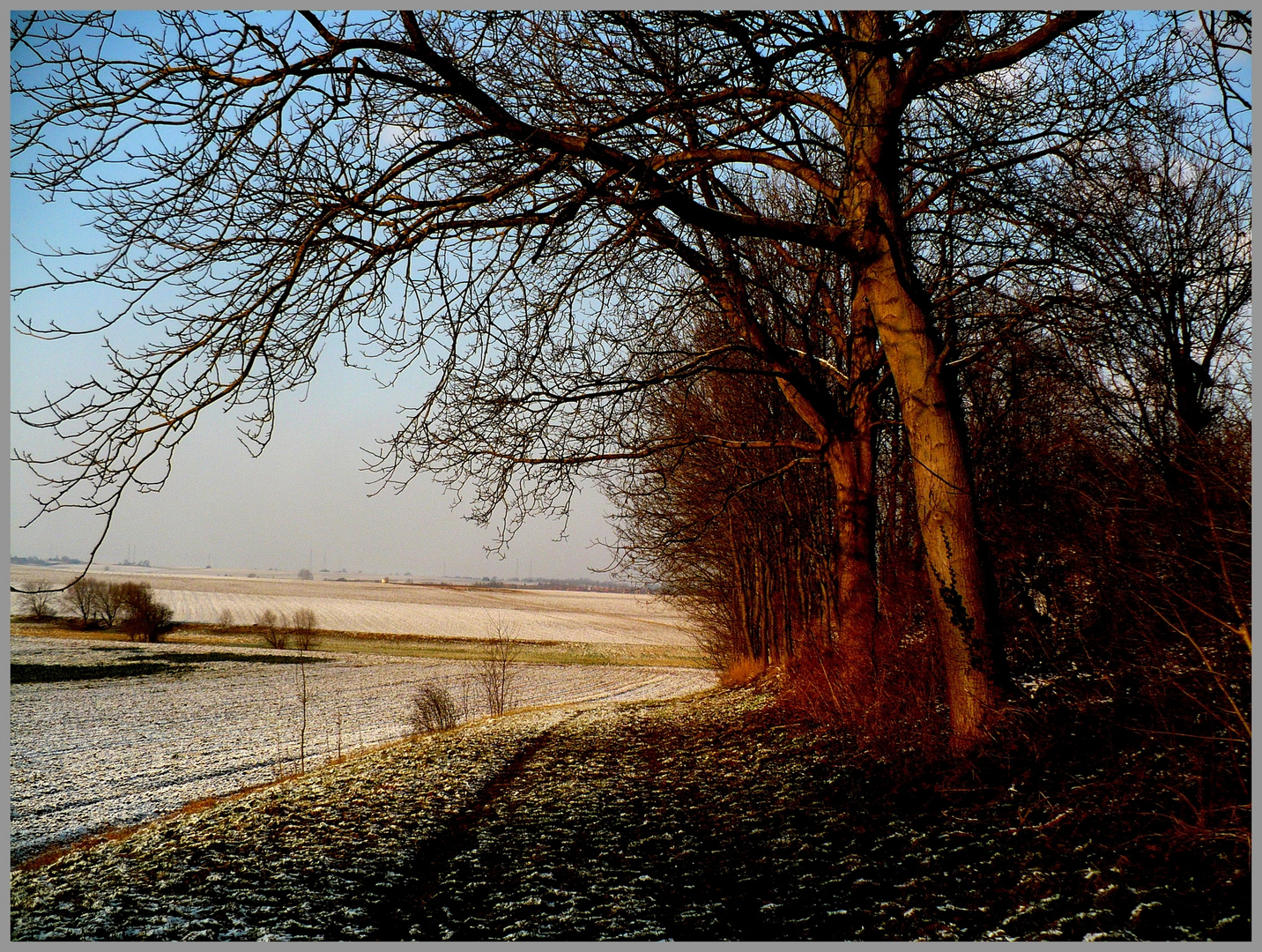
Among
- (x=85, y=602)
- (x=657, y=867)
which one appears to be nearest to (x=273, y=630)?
(x=85, y=602)

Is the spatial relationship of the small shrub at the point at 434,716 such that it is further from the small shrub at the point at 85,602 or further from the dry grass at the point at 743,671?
the small shrub at the point at 85,602

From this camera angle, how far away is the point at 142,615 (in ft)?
142

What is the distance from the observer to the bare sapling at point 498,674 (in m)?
18.2

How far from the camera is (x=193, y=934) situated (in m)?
3.92

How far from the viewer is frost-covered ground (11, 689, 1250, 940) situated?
11.3ft

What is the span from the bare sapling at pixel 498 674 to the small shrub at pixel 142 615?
20537mm

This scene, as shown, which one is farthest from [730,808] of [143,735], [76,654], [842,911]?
[76,654]

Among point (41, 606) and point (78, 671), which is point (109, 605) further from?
point (78, 671)

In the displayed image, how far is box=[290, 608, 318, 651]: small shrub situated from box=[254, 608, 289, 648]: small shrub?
0.62m

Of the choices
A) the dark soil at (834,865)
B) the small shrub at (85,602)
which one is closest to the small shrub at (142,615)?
the small shrub at (85,602)

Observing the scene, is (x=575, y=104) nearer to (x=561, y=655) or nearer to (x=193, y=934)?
(x=193, y=934)

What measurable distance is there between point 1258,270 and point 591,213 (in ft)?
16.3

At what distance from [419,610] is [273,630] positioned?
24473 mm

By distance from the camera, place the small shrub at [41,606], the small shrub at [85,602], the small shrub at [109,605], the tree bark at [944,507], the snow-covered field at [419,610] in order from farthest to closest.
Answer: the snow-covered field at [419,610], the small shrub at [109,605], the small shrub at [85,602], the small shrub at [41,606], the tree bark at [944,507]
